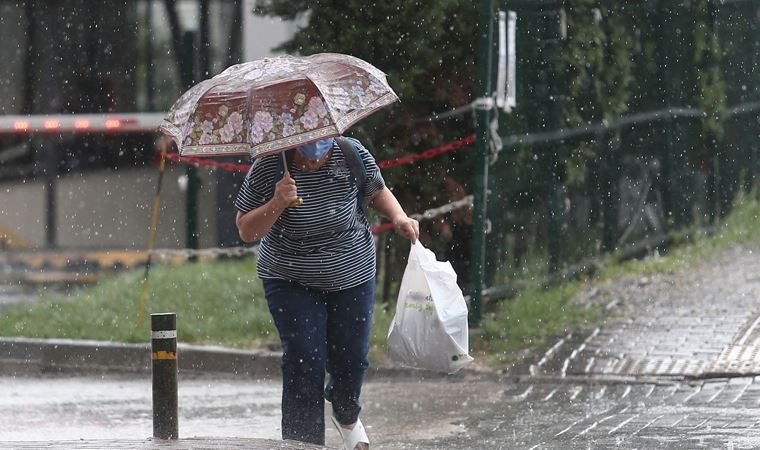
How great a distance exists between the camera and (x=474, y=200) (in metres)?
9.86

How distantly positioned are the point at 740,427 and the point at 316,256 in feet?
7.54

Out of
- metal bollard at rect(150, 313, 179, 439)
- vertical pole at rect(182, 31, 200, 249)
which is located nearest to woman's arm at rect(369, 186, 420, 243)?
metal bollard at rect(150, 313, 179, 439)

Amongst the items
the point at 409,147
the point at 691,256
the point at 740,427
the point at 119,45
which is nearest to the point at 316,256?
the point at 740,427

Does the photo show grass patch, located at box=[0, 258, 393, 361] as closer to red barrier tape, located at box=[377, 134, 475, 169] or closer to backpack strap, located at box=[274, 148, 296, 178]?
red barrier tape, located at box=[377, 134, 475, 169]

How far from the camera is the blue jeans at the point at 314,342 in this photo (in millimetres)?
6062

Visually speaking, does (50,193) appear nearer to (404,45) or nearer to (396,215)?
(404,45)

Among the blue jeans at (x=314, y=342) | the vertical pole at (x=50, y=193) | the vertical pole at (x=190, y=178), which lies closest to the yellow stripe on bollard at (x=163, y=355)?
the blue jeans at (x=314, y=342)

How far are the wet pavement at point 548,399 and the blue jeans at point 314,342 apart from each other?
26 cm

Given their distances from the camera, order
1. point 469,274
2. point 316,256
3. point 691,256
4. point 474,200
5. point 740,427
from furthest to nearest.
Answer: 1. point 691,256
2. point 469,274
3. point 474,200
4. point 740,427
5. point 316,256

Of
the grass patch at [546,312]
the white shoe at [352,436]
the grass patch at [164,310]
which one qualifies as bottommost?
the grass patch at [164,310]

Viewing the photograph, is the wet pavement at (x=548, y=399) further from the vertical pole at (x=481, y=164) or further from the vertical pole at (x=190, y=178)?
the vertical pole at (x=190, y=178)

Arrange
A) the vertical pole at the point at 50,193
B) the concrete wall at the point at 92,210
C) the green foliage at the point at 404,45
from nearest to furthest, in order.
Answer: the green foliage at the point at 404,45 < the concrete wall at the point at 92,210 < the vertical pole at the point at 50,193

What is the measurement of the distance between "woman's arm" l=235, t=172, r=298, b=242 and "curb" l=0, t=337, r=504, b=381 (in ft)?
11.1

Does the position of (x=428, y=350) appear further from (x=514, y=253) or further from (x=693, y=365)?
(x=514, y=253)
